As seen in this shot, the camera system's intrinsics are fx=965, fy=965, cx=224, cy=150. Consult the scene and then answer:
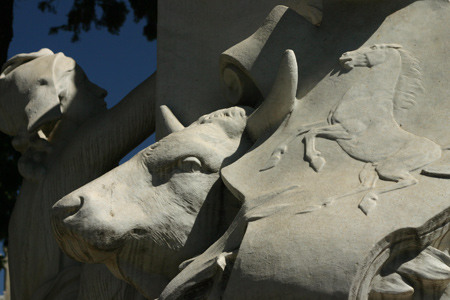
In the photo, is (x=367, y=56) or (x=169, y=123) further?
(x=169, y=123)

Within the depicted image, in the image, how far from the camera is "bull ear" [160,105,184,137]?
152 inches

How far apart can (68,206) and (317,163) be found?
867 mm

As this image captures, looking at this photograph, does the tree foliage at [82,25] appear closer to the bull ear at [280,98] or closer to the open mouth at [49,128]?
the open mouth at [49,128]

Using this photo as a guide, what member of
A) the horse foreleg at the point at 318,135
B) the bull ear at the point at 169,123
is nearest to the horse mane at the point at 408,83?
the horse foreleg at the point at 318,135

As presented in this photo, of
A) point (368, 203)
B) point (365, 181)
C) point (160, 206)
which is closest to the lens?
point (368, 203)

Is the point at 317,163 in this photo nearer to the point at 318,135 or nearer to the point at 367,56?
the point at 318,135

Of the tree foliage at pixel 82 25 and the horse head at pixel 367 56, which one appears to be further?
the tree foliage at pixel 82 25

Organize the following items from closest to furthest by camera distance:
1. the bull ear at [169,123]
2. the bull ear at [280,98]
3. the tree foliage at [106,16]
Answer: the bull ear at [280,98] < the bull ear at [169,123] < the tree foliage at [106,16]

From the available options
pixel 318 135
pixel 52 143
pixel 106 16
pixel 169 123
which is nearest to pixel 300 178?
pixel 318 135

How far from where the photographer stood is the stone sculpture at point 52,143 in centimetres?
490

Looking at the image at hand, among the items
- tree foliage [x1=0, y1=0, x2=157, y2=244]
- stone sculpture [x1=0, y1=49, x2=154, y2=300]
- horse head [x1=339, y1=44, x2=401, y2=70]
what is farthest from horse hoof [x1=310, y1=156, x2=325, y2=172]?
tree foliage [x1=0, y1=0, x2=157, y2=244]

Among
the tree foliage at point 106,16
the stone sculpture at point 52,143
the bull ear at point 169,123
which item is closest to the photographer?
the bull ear at point 169,123

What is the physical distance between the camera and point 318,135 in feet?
10.5

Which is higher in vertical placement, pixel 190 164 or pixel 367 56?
pixel 367 56
